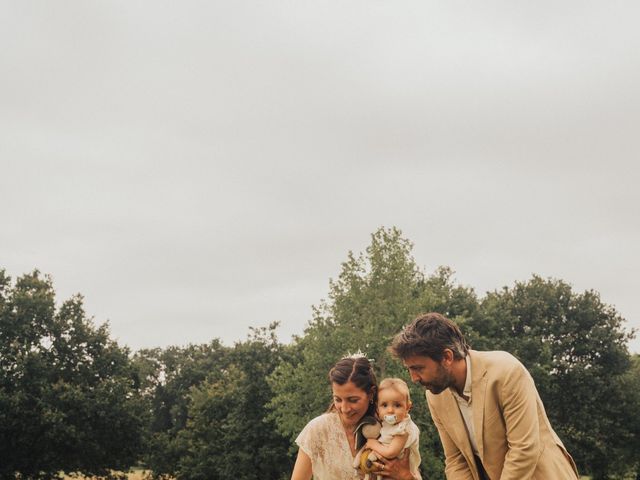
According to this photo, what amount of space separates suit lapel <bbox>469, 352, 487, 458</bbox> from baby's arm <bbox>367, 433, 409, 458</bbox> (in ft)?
2.23

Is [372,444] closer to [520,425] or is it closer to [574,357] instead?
[520,425]

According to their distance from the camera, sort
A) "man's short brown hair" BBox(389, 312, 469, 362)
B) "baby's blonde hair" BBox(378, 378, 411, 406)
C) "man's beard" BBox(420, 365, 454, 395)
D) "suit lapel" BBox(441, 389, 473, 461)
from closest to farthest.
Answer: "man's short brown hair" BBox(389, 312, 469, 362), "man's beard" BBox(420, 365, 454, 395), "suit lapel" BBox(441, 389, 473, 461), "baby's blonde hair" BBox(378, 378, 411, 406)

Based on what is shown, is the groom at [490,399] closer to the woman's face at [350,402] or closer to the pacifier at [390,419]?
the pacifier at [390,419]

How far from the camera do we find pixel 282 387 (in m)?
34.5

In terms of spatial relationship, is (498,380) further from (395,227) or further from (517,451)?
(395,227)

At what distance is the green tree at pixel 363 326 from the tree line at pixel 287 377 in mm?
72

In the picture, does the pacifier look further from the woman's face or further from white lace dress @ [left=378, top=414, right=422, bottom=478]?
the woman's face

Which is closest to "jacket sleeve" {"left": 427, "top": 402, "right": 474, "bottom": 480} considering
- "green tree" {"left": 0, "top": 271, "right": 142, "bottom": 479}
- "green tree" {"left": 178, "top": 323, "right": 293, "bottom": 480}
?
"green tree" {"left": 0, "top": 271, "right": 142, "bottom": 479}

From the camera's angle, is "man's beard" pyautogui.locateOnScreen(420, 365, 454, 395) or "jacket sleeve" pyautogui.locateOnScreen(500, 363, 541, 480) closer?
"jacket sleeve" pyautogui.locateOnScreen(500, 363, 541, 480)

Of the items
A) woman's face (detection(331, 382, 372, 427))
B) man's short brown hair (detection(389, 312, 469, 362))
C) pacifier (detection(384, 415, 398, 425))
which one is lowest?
pacifier (detection(384, 415, 398, 425))

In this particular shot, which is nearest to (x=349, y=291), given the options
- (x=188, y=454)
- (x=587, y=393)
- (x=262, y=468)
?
(x=262, y=468)

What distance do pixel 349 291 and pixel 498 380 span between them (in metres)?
29.3

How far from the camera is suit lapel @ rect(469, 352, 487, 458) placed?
15.8 feet

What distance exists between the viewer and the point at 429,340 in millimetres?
4738
